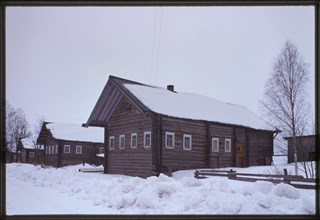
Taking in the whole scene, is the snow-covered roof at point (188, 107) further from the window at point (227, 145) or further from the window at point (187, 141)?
the window at point (227, 145)

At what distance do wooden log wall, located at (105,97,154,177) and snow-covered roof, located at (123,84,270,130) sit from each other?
47.0 inches

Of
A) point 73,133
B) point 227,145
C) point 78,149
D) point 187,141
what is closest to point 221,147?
point 227,145

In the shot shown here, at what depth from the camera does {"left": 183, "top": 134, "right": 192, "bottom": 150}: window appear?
22602 mm

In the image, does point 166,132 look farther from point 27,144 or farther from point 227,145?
point 27,144

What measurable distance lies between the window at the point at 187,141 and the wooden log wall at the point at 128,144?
266 cm

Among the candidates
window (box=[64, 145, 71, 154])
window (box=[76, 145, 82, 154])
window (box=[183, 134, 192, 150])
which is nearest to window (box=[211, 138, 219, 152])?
window (box=[183, 134, 192, 150])

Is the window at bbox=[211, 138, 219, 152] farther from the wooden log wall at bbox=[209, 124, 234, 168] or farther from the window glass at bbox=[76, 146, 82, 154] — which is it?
the window glass at bbox=[76, 146, 82, 154]

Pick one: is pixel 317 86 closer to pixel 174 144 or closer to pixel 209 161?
pixel 174 144

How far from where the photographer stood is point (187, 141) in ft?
74.9

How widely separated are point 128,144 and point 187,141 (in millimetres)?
4432

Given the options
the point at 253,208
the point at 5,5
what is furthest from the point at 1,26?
the point at 253,208

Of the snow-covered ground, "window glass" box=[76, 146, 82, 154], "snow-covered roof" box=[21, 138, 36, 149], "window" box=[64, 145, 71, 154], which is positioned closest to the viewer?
the snow-covered ground

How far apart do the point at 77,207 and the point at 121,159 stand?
46.8ft

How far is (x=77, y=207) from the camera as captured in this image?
10.6 meters
